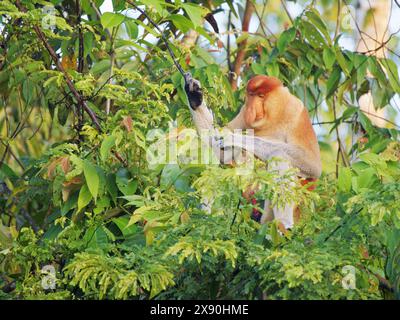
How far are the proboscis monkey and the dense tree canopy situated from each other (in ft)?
Result: 0.49

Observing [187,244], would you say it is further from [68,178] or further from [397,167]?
[397,167]

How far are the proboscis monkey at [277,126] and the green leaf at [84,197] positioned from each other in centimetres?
80

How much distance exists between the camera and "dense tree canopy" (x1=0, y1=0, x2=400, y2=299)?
2811 millimetres

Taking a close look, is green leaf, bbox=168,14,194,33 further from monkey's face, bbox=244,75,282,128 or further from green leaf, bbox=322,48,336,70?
green leaf, bbox=322,48,336,70

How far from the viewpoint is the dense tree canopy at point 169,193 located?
111 inches

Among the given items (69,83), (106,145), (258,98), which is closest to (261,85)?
(258,98)

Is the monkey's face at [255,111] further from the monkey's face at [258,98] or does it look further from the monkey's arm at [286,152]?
the monkey's arm at [286,152]

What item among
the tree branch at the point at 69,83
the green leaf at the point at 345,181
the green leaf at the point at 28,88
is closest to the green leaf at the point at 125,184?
the tree branch at the point at 69,83

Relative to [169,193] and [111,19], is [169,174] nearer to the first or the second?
[169,193]

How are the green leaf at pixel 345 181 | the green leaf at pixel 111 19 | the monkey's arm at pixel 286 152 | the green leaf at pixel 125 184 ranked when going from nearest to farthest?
1. the green leaf at pixel 345 181
2. the green leaf at pixel 125 184
3. the green leaf at pixel 111 19
4. the monkey's arm at pixel 286 152

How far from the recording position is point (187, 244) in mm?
2779

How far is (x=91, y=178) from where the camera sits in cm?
345
